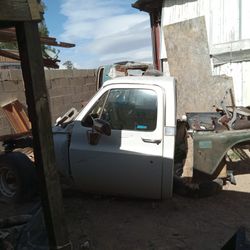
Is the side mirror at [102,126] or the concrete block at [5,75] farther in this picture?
the concrete block at [5,75]

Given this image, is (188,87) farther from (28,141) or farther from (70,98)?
(28,141)

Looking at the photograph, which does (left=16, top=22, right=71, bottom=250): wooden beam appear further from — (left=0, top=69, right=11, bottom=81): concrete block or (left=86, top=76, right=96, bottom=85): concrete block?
(left=86, top=76, right=96, bottom=85): concrete block

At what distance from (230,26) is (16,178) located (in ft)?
23.2

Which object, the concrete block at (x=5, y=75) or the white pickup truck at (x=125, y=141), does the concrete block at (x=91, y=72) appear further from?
the white pickup truck at (x=125, y=141)

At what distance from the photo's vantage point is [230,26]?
35.6 feet

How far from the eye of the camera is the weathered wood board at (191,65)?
35.6 ft

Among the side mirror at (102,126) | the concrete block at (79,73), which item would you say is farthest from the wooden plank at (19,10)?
the concrete block at (79,73)

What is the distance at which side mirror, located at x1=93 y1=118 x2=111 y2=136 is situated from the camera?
17.7 feet

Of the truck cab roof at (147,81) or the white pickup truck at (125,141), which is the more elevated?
the truck cab roof at (147,81)

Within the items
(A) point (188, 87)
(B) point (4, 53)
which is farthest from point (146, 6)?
(B) point (4, 53)

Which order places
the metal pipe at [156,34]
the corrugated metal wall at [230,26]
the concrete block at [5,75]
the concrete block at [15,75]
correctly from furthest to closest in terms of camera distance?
1. the metal pipe at [156,34]
2. the corrugated metal wall at [230,26]
3. the concrete block at [15,75]
4. the concrete block at [5,75]

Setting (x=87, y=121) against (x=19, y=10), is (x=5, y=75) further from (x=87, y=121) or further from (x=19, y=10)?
(x=19, y=10)

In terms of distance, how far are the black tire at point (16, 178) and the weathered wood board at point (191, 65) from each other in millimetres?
5543

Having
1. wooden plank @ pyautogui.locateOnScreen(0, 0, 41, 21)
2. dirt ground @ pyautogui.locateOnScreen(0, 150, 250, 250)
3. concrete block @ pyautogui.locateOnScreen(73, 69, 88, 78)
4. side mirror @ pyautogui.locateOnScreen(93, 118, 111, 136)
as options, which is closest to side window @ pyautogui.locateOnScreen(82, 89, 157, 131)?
side mirror @ pyautogui.locateOnScreen(93, 118, 111, 136)
